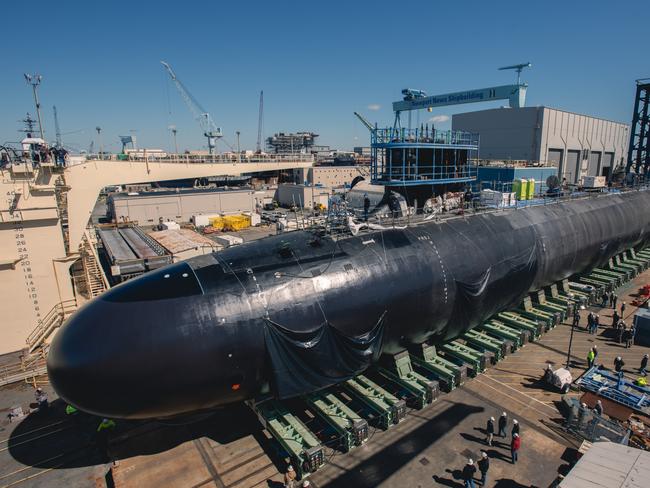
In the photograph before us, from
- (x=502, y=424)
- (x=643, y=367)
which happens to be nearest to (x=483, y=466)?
(x=502, y=424)

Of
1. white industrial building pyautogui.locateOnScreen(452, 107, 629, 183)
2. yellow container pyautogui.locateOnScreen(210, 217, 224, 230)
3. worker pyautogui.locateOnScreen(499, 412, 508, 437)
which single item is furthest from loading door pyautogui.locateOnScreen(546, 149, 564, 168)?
worker pyautogui.locateOnScreen(499, 412, 508, 437)

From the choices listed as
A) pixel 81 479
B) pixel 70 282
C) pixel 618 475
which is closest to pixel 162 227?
pixel 70 282

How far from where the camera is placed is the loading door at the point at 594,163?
71.6m

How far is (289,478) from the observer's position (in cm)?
1155

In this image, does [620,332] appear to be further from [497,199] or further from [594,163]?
[594,163]

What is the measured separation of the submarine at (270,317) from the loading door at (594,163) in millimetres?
69133

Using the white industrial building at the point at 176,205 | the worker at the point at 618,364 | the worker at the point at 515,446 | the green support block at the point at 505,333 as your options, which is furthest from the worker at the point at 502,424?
the white industrial building at the point at 176,205

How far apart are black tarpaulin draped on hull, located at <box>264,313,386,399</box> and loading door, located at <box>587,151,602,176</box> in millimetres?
77494

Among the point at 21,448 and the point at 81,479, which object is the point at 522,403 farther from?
the point at 21,448

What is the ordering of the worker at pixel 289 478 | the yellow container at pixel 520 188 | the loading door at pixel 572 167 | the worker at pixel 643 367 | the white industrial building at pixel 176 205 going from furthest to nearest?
the loading door at pixel 572 167
the white industrial building at pixel 176 205
the yellow container at pixel 520 188
the worker at pixel 643 367
the worker at pixel 289 478

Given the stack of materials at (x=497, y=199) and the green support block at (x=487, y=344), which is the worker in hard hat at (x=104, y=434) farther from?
the stack of materials at (x=497, y=199)

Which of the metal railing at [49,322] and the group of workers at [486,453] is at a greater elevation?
the metal railing at [49,322]

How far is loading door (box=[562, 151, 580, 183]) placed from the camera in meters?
65.4

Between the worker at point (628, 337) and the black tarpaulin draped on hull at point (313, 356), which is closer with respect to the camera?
the black tarpaulin draped on hull at point (313, 356)
